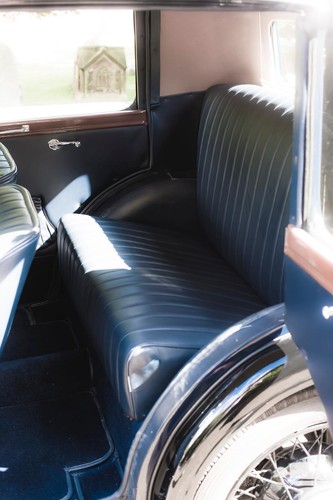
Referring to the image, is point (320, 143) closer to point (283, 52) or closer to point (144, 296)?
point (144, 296)

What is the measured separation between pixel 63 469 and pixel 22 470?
0.13 meters

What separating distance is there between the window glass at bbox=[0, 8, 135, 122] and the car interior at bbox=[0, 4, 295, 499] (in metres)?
0.08

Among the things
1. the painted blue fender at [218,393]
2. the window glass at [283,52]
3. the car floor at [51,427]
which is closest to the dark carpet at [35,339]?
the car floor at [51,427]

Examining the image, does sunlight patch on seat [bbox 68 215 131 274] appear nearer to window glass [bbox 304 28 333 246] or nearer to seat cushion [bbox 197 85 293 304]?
seat cushion [bbox 197 85 293 304]

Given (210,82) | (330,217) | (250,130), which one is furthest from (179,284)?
(210,82)

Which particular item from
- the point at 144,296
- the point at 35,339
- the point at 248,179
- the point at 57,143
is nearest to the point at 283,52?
the point at 248,179

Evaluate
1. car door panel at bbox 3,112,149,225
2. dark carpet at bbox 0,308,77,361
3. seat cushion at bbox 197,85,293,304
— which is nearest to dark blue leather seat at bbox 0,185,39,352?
seat cushion at bbox 197,85,293,304

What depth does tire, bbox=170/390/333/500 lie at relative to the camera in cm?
149

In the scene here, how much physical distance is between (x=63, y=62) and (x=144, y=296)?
1.24 meters

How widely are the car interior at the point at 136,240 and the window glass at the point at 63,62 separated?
0.25ft

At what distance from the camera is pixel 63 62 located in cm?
269

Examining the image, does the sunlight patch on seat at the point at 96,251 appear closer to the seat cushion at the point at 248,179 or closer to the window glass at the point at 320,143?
the seat cushion at the point at 248,179

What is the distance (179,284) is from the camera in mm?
2174

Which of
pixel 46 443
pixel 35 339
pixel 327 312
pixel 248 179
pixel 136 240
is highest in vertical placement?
pixel 248 179
